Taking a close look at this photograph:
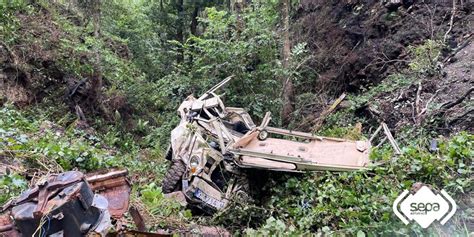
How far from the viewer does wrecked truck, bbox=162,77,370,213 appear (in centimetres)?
550

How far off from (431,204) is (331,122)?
6492mm

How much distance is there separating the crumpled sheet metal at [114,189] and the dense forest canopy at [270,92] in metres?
0.66

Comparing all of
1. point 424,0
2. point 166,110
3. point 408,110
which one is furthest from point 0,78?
point 424,0

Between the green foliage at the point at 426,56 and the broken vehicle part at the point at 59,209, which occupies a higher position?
the broken vehicle part at the point at 59,209

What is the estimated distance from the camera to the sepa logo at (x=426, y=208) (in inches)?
126

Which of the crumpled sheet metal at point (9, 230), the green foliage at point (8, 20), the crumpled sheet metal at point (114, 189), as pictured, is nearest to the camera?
the crumpled sheet metal at point (9, 230)

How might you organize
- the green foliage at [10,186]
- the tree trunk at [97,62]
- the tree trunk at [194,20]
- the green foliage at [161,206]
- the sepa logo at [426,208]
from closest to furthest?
the sepa logo at [426,208], the green foliage at [10,186], the green foliage at [161,206], the tree trunk at [97,62], the tree trunk at [194,20]

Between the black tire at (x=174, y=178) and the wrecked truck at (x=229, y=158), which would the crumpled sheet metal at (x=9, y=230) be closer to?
the wrecked truck at (x=229, y=158)

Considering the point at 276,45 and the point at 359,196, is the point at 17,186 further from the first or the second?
the point at 276,45

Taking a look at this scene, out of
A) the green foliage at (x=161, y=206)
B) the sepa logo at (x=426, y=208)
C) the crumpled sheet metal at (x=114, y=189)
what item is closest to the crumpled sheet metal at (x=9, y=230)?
the crumpled sheet metal at (x=114, y=189)

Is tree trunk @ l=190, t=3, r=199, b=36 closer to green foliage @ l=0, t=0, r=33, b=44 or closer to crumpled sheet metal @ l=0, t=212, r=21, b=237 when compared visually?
green foliage @ l=0, t=0, r=33, b=44

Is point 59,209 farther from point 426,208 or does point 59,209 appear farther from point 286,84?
point 286,84

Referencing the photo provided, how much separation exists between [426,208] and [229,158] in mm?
3055

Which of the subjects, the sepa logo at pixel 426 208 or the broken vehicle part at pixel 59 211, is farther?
the sepa logo at pixel 426 208
